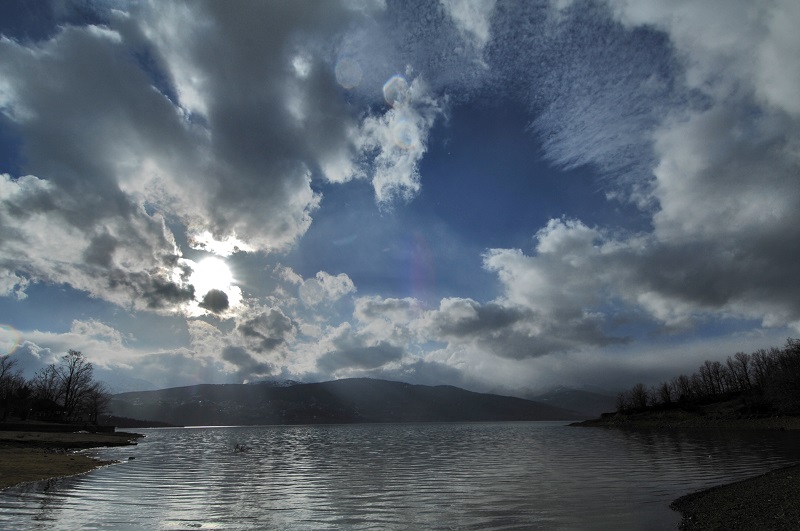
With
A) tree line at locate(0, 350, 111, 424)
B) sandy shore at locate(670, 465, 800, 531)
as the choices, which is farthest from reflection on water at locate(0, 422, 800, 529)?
tree line at locate(0, 350, 111, 424)

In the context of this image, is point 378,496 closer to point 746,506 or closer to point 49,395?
point 746,506

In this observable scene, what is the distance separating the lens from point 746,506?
2192cm

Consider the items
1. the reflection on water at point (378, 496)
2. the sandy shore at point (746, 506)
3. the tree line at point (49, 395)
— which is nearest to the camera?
the sandy shore at point (746, 506)

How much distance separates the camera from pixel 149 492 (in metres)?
32.6

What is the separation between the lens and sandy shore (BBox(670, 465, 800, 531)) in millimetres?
18719

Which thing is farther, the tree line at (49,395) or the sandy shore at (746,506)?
the tree line at (49,395)

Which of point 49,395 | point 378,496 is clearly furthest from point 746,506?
point 49,395

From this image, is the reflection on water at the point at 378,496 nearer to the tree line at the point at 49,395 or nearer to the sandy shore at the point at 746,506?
the sandy shore at the point at 746,506

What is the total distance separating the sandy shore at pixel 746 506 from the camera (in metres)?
18.7

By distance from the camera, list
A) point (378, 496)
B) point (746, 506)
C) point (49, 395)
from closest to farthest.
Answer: point (746, 506) < point (378, 496) < point (49, 395)

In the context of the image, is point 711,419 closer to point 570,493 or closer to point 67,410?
point 570,493

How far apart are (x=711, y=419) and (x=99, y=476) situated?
187m

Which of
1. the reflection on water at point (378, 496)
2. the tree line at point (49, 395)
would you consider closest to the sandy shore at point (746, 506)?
the reflection on water at point (378, 496)

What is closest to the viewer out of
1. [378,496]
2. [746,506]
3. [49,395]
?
[746,506]
